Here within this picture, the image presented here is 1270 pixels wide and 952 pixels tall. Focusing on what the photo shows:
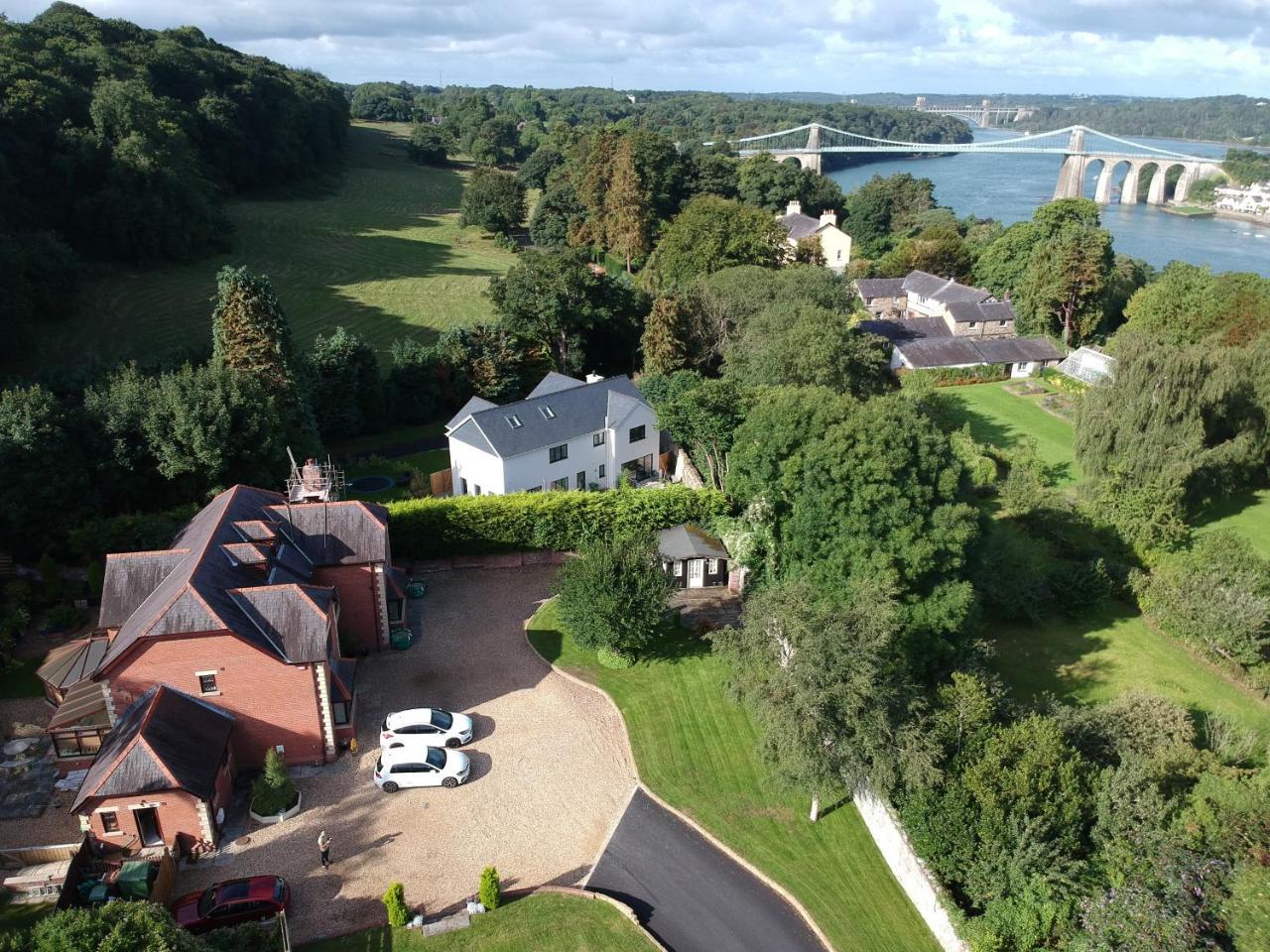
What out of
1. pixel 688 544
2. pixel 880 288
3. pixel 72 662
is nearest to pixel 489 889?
pixel 72 662

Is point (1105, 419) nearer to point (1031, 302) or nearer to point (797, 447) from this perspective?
point (797, 447)

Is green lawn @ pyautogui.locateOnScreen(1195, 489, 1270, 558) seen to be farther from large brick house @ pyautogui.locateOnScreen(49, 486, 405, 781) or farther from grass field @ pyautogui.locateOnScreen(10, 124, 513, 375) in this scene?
grass field @ pyautogui.locateOnScreen(10, 124, 513, 375)

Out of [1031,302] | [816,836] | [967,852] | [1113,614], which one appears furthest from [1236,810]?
[1031,302]

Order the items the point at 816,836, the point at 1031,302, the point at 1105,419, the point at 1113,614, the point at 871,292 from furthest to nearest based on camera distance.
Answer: the point at 871,292 < the point at 1031,302 < the point at 1105,419 < the point at 1113,614 < the point at 816,836

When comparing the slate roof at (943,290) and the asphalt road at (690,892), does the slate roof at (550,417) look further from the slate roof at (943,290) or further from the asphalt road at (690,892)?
the slate roof at (943,290)

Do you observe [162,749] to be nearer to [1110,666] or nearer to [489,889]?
[489,889]
